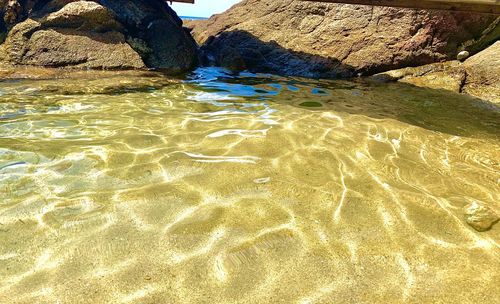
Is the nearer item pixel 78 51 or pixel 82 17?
pixel 78 51

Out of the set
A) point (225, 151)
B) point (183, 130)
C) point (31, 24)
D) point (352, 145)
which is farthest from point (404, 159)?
point (31, 24)

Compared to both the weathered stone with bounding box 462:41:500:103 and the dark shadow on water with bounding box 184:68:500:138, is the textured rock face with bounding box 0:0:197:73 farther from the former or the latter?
the weathered stone with bounding box 462:41:500:103

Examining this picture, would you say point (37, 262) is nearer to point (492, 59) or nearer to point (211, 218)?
point (211, 218)

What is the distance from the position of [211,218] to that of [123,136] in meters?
1.71

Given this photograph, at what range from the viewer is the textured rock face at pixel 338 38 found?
7.64 metres

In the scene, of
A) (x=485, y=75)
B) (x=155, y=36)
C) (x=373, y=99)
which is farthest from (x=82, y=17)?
(x=485, y=75)

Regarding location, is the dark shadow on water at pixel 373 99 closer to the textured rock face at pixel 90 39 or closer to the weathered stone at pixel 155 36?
the weathered stone at pixel 155 36

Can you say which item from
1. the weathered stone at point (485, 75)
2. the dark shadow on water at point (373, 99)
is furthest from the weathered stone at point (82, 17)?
the weathered stone at point (485, 75)

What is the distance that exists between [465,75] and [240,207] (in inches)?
277

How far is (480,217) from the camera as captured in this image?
82.4 inches

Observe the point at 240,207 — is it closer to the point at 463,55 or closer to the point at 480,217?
the point at 480,217

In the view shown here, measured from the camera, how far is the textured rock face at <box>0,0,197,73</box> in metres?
7.05

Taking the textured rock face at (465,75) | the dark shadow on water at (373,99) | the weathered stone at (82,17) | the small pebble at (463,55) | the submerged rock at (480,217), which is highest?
the weathered stone at (82,17)

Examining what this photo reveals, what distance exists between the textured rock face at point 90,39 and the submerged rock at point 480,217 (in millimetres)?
7182
